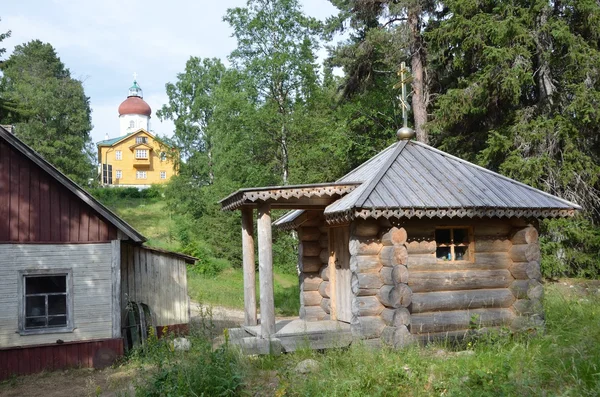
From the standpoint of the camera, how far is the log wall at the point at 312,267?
41.0 feet

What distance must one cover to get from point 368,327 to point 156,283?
7.20m

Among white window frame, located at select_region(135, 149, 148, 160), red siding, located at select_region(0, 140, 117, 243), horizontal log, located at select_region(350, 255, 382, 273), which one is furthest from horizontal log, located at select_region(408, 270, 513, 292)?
white window frame, located at select_region(135, 149, 148, 160)

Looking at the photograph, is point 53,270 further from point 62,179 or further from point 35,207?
point 62,179

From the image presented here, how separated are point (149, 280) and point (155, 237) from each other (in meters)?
18.1

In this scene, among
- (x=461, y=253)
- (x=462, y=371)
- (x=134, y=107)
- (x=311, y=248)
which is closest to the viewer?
(x=462, y=371)

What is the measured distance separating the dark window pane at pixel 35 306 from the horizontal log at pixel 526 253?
31.7ft

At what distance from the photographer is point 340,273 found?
1159cm

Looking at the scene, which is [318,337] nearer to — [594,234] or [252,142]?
[594,234]

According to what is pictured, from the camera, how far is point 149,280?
14398 mm

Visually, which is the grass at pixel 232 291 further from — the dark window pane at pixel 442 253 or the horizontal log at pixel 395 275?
the horizontal log at pixel 395 275

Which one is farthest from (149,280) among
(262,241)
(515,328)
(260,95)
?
(260,95)

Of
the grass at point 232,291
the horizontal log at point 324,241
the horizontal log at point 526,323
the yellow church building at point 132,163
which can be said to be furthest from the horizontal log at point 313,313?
the yellow church building at point 132,163

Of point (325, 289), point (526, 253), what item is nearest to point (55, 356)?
point (325, 289)

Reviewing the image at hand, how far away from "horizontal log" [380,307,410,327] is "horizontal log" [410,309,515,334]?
393mm
